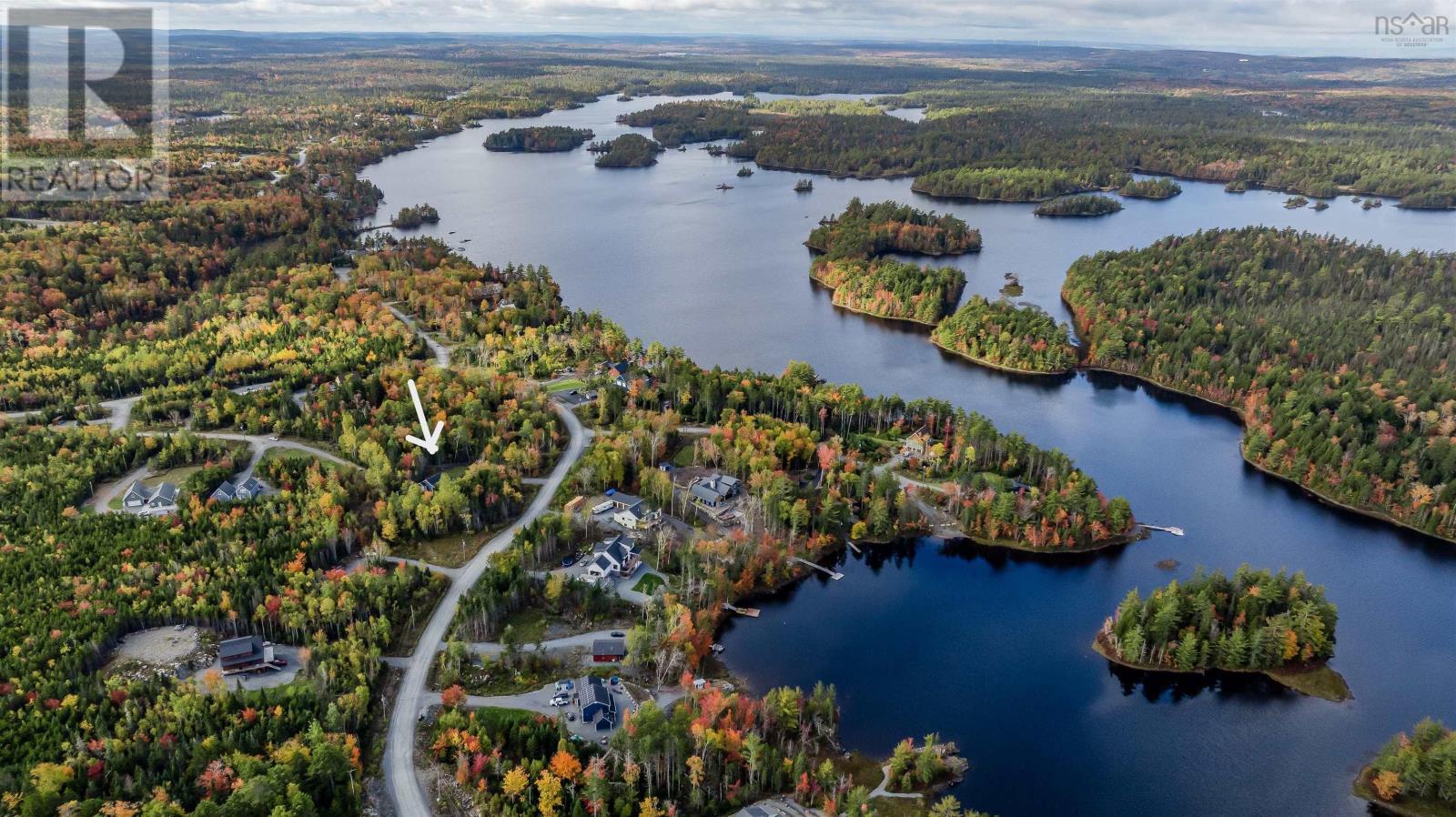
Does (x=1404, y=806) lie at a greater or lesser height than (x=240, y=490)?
lesser

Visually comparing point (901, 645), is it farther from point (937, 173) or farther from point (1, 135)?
point (1, 135)

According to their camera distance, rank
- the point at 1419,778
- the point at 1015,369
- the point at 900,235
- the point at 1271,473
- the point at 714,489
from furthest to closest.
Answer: the point at 900,235
the point at 1015,369
the point at 1271,473
the point at 714,489
the point at 1419,778

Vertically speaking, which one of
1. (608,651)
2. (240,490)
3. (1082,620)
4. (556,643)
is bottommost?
(556,643)

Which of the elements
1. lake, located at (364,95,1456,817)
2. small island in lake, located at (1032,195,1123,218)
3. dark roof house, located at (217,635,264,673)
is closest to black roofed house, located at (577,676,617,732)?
lake, located at (364,95,1456,817)

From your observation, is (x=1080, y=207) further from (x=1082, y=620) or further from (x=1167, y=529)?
(x=1082, y=620)

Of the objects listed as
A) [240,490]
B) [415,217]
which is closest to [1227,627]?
[240,490]

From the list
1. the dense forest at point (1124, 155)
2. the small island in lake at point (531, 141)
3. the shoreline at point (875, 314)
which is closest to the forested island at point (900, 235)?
the shoreline at point (875, 314)

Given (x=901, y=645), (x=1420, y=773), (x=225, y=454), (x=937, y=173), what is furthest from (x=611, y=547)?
(x=937, y=173)

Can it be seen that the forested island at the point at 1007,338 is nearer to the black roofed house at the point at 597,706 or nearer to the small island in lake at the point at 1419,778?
the small island in lake at the point at 1419,778
